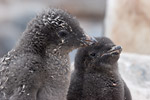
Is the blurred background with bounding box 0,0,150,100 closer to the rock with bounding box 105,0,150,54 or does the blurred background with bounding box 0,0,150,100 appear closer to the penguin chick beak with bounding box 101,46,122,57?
the rock with bounding box 105,0,150,54

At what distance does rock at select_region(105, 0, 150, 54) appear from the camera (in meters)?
8.91

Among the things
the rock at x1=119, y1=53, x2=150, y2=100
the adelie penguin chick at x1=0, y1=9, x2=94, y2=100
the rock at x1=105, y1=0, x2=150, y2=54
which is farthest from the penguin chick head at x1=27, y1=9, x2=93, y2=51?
the rock at x1=105, y1=0, x2=150, y2=54

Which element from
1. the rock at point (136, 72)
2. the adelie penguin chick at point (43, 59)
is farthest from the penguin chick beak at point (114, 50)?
the rock at point (136, 72)

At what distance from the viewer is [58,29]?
4.16m

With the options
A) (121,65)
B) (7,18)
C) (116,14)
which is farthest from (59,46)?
(7,18)

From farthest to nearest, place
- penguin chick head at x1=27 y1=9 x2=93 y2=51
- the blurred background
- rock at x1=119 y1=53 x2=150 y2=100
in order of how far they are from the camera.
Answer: the blurred background → rock at x1=119 y1=53 x2=150 y2=100 → penguin chick head at x1=27 y1=9 x2=93 y2=51

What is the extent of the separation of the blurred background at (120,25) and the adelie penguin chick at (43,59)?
388 mm

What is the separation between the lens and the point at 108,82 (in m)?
4.98

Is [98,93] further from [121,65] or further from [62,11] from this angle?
[121,65]

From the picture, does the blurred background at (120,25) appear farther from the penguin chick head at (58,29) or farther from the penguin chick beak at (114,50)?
the penguin chick beak at (114,50)

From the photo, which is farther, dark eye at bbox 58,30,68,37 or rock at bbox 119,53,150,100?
rock at bbox 119,53,150,100

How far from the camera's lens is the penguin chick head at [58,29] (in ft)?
13.5

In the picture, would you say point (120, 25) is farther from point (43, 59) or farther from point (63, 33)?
point (43, 59)

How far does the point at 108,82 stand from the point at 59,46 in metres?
1.05
